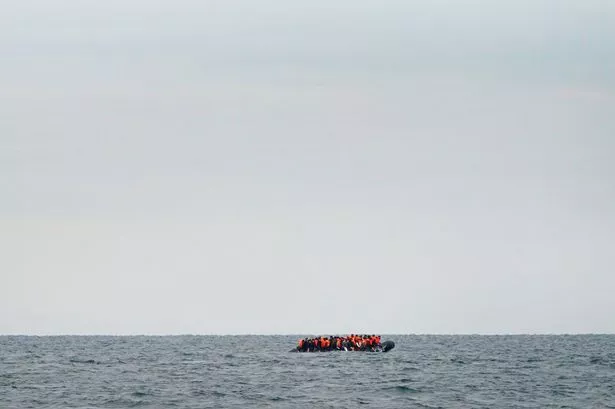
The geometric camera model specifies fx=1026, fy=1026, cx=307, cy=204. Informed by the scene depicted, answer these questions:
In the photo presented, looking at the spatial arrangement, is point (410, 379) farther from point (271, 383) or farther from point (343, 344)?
point (343, 344)

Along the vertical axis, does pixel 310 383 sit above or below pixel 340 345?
below

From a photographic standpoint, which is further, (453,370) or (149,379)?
(453,370)

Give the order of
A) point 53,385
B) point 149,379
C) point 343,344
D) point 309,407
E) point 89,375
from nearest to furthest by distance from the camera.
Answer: point 309,407, point 53,385, point 149,379, point 89,375, point 343,344

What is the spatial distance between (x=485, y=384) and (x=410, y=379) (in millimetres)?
6293

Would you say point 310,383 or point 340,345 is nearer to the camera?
point 310,383

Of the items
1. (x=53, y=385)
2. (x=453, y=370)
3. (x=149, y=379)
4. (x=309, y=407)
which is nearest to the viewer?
(x=309, y=407)

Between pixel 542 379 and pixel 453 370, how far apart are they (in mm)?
12124

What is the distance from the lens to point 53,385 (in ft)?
243

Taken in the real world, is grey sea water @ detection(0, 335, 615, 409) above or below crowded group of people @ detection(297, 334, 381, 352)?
below

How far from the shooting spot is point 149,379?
260 ft

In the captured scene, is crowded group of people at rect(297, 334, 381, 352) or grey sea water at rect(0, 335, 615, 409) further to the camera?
crowded group of people at rect(297, 334, 381, 352)

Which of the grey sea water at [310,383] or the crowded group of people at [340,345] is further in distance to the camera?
the crowded group of people at [340,345]

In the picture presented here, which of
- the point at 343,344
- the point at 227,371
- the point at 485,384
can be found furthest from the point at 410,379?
the point at 343,344

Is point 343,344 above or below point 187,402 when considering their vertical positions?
above
